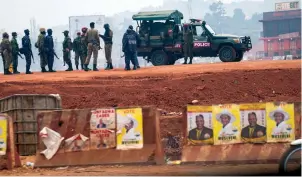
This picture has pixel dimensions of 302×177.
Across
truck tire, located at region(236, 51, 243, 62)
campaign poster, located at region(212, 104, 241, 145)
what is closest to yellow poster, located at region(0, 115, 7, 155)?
campaign poster, located at region(212, 104, 241, 145)

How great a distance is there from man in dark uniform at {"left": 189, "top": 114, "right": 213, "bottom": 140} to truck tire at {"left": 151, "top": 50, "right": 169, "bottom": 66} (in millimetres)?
22694

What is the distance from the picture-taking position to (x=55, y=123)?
17641mm

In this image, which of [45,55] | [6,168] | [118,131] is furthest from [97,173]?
[45,55]

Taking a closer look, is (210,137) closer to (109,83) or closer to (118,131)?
(118,131)

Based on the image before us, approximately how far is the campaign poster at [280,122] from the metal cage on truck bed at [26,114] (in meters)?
5.33

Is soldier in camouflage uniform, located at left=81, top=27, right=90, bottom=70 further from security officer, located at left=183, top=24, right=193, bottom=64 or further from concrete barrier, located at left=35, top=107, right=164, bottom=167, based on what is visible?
concrete barrier, located at left=35, top=107, right=164, bottom=167

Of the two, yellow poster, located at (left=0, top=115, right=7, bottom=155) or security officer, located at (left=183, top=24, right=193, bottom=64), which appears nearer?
yellow poster, located at (left=0, top=115, right=7, bottom=155)

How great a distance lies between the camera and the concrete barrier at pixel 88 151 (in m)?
17.2

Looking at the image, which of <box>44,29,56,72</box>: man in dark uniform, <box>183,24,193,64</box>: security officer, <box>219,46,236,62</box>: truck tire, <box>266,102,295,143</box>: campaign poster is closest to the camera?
<box>266,102,295,143</box>: campaign poster

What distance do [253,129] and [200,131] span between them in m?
0.97

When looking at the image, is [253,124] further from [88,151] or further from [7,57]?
[7,57]

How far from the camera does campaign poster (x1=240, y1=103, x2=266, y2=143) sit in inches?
667

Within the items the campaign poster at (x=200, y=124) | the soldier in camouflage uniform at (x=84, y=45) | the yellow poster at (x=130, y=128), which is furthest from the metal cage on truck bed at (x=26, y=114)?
the soldier in camouflage uniform at (x=84, y=45)

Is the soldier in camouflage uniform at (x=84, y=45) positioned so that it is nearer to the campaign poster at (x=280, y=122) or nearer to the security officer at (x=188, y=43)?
the security officer at (x=188, y=43)
